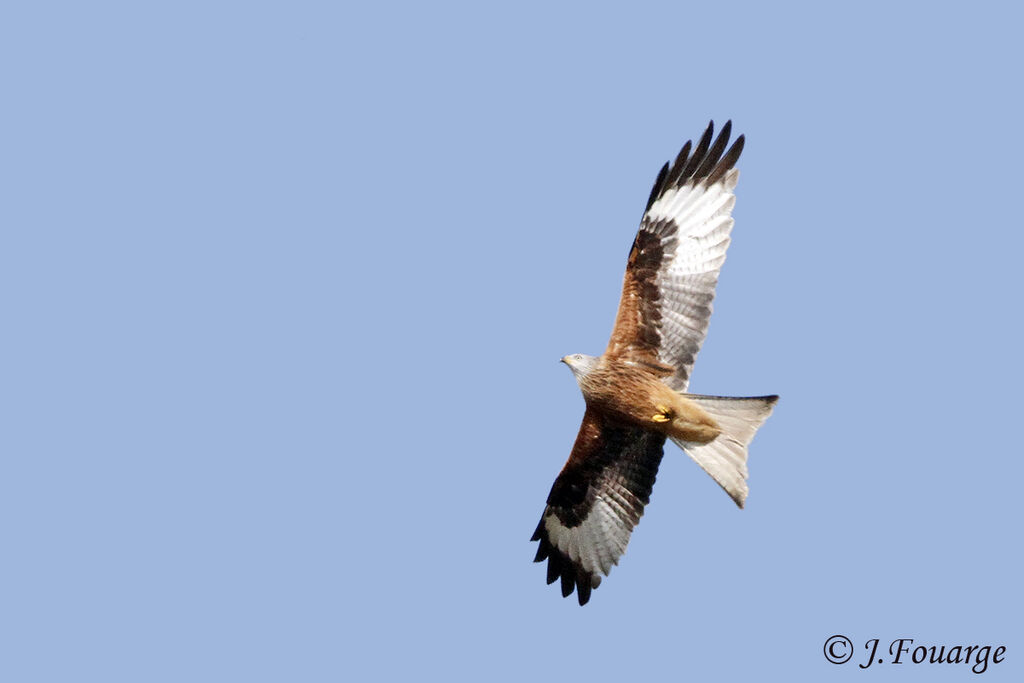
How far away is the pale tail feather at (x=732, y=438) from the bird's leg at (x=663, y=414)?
176 millimetres

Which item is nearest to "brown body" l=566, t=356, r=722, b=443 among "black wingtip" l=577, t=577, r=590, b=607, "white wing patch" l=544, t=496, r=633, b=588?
"white wing patch" l=544, t=496, r=633, b=588

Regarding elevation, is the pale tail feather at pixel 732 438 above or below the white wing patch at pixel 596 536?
above

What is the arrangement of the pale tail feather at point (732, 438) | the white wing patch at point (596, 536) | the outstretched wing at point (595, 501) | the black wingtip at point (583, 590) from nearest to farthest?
the pale tail feather at point (732, 438), the outstretched wing at point (595, 501), the white wing patch at point (596, 536), the black wingtip at point (583, 590)

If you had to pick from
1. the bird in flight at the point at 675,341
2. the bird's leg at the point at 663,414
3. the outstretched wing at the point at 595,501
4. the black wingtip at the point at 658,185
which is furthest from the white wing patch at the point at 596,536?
the black wingtip at the point at 658,185

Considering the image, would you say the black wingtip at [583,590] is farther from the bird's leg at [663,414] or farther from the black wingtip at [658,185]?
the black wingtip at [658,185]

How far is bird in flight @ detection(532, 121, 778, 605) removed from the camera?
419 inches

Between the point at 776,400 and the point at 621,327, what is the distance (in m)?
1.27

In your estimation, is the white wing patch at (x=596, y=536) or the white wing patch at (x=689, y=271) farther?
the white wing patch at (x=596, y=536)

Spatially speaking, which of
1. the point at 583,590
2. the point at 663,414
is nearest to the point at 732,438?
the point at 663,414

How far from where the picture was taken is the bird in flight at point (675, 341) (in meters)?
10.6

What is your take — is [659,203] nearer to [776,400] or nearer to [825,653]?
[776,400]

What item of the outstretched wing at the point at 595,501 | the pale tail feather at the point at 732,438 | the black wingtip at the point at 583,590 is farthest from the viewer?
the black wingtip at the point at 583,590

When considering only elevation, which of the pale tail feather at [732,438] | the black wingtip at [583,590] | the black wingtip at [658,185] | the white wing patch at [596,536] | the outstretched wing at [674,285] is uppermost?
the black wingtip at [658,185]

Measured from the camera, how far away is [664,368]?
10758mm
